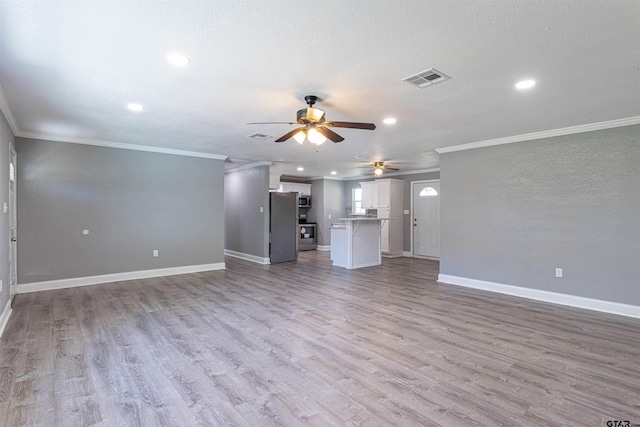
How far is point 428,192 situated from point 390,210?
1143 mm

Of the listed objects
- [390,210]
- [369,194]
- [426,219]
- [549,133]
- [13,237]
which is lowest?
[13,237]

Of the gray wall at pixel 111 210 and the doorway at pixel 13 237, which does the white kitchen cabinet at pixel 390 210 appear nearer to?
the gray wall at pixel 111 210

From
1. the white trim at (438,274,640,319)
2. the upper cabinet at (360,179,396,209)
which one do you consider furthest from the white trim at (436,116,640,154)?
the upper cabinet at (360,179,396,209)

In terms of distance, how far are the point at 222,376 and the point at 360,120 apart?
10.5 feet

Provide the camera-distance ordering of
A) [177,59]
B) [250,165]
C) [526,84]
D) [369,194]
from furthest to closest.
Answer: [369,194] → [250,165] → [526,84] → [177,59]

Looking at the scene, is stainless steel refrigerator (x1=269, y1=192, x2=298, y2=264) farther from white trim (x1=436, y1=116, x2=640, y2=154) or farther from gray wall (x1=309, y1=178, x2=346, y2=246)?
white trim (x1=436, y1=116, x2=640, y2=154)

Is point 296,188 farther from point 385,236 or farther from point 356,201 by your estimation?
point 385,236

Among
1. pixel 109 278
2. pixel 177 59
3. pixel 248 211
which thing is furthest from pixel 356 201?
pixel 177 59

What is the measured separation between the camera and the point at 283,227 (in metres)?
8.12

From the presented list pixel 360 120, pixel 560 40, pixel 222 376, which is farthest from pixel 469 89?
pixel 222 376

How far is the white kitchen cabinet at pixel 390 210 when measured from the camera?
921 centimetres

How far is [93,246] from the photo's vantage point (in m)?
5.54

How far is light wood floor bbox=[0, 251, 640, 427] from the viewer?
2053 millimetres

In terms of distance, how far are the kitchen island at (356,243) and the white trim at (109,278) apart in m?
2.63
